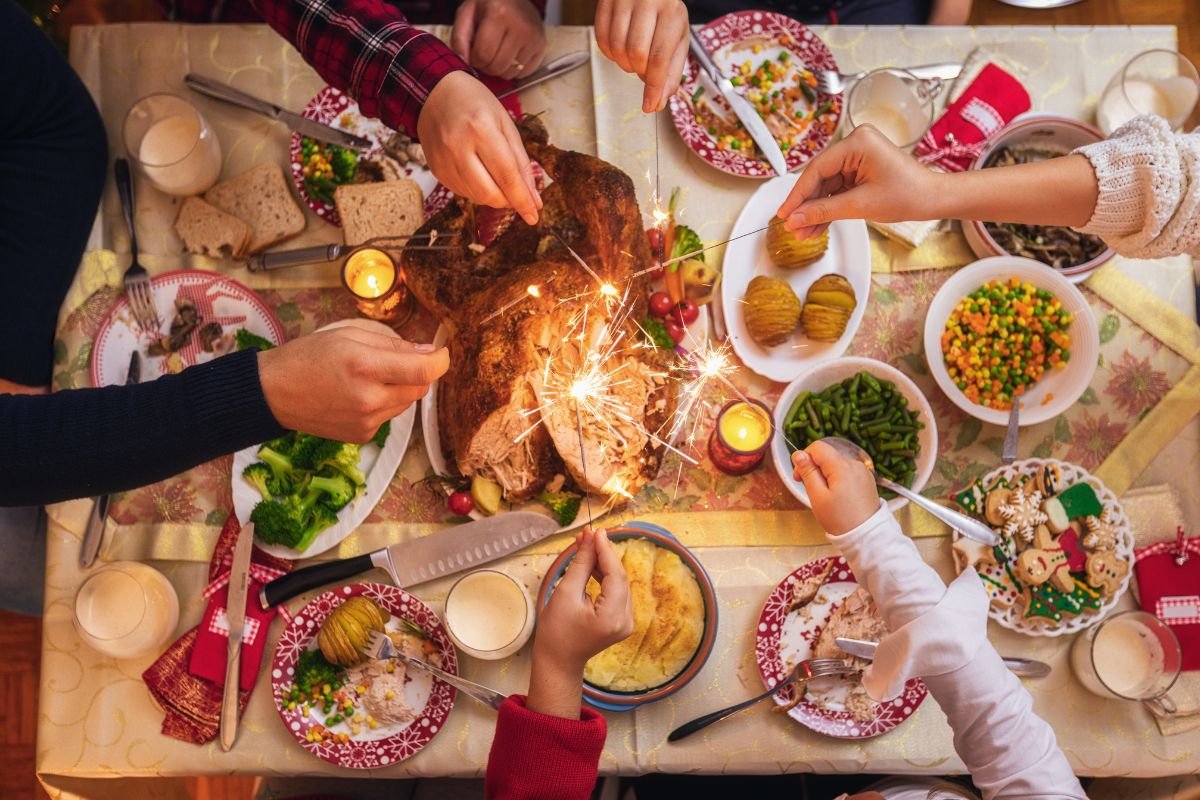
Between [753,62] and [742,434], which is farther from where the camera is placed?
[753,62]

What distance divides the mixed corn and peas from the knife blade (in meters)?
1.09

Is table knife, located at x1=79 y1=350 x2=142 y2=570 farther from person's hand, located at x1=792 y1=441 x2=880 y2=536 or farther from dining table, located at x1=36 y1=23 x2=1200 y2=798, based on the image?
person's hand, located at x1=792 y1=441 x2=880 y2=536

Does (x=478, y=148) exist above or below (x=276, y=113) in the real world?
above

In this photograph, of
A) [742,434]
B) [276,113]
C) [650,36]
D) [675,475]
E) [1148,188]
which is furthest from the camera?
[276,113]

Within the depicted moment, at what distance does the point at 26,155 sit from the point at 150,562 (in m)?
1.07

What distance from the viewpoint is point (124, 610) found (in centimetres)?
→ 191

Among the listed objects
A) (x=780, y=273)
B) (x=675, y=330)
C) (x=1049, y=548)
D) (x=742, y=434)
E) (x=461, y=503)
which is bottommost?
(x=461, y=503)

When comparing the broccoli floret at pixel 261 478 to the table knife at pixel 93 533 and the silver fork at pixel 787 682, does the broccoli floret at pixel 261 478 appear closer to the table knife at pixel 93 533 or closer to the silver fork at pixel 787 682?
the table knife at pixel 93 533

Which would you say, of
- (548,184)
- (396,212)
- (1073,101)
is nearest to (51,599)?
(396,212)

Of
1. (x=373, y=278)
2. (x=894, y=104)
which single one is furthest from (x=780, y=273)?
(x=373, y=278)

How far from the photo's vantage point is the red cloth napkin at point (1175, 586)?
1.95m

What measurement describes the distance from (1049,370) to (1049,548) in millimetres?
444

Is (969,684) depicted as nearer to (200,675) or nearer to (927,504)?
(927,504)

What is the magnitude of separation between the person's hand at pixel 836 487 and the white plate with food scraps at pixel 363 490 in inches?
38.3
